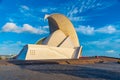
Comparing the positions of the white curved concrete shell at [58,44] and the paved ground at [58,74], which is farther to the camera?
the white curved concrete shell at [58,44]

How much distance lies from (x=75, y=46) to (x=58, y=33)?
6.25 meters

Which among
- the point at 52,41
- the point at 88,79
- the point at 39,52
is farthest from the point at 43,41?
the point at 88,79

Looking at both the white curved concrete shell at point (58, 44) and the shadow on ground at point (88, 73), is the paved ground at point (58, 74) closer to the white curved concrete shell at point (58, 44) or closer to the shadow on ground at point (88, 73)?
the shadow on ground at point (88, 73)

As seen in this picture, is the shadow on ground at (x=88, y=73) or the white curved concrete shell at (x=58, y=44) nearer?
the shadow on ground at (x=88, y=73)

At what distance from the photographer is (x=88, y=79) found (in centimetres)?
1473

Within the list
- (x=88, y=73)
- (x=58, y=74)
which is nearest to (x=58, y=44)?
(x=88, y=73)

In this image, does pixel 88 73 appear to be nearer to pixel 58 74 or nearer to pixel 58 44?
pixel 58 74

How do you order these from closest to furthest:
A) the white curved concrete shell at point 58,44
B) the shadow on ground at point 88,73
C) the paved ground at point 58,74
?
the paved ground at point 58,74, the shadow on ground at point 88,73, the white curved concrete shell at point 58,44

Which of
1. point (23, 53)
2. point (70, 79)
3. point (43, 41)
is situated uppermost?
point (43, 41)

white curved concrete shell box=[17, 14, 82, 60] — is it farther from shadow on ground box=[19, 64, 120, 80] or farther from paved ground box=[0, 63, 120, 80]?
paved ground box=[0, 63, 120, 80]

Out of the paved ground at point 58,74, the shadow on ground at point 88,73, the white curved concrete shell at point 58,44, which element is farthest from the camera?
the white curved concrete shell at point 58,44

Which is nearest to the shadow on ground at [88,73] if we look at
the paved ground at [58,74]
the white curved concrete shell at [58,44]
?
the paved ground at [58,74]

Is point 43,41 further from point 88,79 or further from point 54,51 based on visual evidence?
point 88,79

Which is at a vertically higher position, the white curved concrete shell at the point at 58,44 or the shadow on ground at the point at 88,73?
the white curved concrete shell at the point at 58,44
